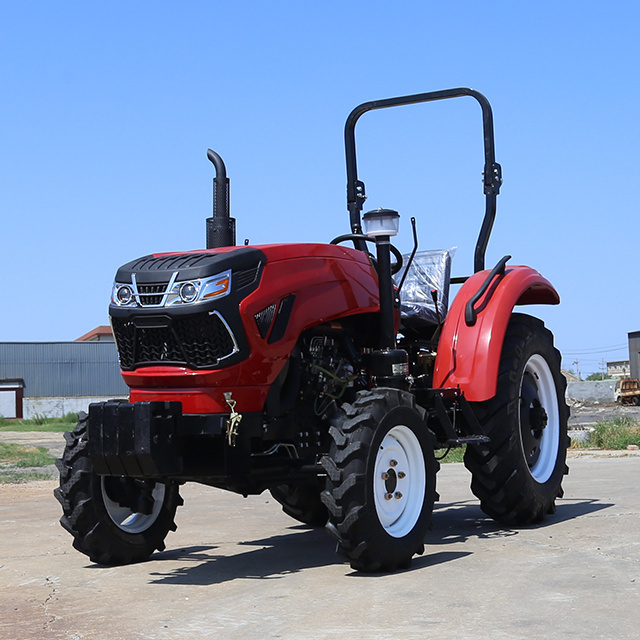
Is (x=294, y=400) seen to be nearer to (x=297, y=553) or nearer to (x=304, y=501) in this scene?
(x=297, y=553)

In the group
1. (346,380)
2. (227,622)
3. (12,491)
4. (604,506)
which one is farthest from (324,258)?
(12,491)

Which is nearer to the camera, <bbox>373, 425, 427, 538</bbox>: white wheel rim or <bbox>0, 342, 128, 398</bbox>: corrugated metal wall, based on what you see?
Answer: <bbox>373, 425, 427, 538</bbox>: white wheel rim

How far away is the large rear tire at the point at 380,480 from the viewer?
5.91 m

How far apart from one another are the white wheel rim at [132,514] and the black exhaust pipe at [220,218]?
1.66 meters

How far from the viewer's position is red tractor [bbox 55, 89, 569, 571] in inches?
238

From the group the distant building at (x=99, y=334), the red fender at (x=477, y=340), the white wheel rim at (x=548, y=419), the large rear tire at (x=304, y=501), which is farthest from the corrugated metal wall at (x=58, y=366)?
the red fender at (x=477, y=340)

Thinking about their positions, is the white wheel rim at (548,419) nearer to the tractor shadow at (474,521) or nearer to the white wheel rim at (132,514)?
the tractor shadow at (474,521)

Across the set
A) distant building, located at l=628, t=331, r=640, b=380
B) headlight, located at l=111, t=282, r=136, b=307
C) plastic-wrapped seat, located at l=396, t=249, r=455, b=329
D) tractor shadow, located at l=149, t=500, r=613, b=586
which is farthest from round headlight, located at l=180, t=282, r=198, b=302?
distant building, located at l=628, t=331, r=640, b=380

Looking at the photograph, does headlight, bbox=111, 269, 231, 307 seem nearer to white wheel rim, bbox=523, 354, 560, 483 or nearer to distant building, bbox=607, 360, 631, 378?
white wheel rim, bbox=523, 354, 560, 483

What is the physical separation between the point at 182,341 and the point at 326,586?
1.64m

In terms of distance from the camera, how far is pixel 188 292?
6160 millimetres

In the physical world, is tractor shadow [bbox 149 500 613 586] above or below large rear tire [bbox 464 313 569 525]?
below

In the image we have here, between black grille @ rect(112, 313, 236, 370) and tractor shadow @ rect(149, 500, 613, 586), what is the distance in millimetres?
1268

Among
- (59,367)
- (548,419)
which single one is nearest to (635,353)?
(59,367)
